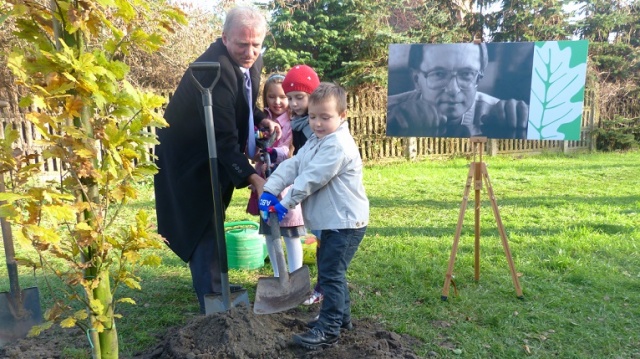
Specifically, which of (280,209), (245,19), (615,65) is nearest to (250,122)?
(245,19)

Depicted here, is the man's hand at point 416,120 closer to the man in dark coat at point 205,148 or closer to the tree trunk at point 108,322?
the man in dark coat at point 205,148

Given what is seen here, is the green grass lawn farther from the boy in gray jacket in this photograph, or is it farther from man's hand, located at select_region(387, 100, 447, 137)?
man's hand, located at select_region(387, 100, 447, 137)

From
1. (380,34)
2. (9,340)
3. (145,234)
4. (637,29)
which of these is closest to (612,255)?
(145,234)

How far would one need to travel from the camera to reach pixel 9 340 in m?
3.18

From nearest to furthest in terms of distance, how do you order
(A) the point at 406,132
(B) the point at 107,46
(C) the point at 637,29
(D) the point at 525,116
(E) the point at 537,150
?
(B) the point at 107,46 → (D) the point at 525,116 → (A) the point at 406,132 → (E) the point at 537,150 → (C) the point at 637,29

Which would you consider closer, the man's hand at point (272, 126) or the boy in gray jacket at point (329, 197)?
the boy in gray jacket at point (329, 197)

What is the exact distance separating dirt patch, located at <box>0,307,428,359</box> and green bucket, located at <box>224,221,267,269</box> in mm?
1298

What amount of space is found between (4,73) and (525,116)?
25.8 ft

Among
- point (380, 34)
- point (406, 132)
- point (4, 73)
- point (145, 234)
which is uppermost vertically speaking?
point (380, 34)

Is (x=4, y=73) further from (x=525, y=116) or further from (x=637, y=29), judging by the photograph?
(x=637, y=29)

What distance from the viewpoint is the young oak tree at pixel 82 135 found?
1.86 meters

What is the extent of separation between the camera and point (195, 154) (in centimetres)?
342

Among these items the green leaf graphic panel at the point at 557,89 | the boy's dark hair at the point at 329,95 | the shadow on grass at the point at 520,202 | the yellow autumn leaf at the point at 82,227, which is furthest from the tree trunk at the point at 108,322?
the shadow on grass at the point at 520,202

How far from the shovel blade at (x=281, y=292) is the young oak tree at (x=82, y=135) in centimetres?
108
